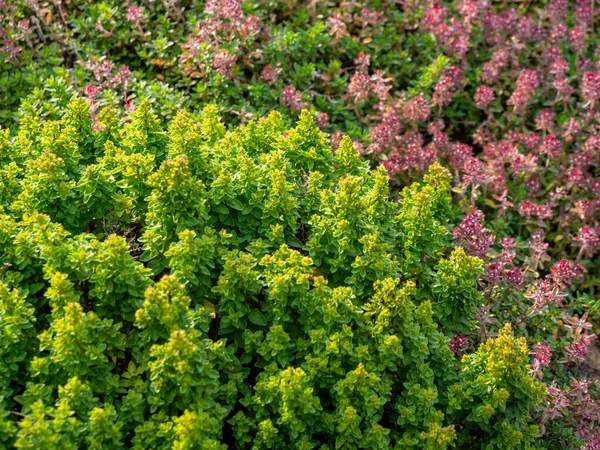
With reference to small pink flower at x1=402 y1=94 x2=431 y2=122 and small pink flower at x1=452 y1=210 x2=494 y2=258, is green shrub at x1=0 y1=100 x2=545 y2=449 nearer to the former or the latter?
small pink flower at x1=452 y1=210 x2=494 y2=258

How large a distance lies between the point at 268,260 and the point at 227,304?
0.24 m

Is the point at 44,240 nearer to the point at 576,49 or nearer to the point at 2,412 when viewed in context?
the point at 2,412

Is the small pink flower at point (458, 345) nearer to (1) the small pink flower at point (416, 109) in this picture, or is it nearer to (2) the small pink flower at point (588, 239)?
(2) the small pink flower at point (588, 239)

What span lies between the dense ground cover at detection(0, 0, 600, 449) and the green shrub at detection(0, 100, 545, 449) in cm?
1

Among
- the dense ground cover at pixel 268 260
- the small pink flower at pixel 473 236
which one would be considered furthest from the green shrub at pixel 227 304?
the small pink flower at pixel 473 236

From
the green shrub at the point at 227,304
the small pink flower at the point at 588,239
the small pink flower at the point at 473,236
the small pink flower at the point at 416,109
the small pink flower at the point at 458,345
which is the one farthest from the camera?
the small pink flower at the point at 416,109

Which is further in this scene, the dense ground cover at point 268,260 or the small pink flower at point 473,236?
the small pink flower at point 473,236

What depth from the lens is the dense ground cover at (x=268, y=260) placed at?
9.46 ft

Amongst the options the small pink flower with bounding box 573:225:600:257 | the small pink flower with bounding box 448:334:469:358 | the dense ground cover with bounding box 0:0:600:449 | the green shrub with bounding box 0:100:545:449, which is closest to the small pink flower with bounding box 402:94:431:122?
the dense ground cover with bounding box 0:0:600:449

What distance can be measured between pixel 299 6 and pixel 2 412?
385 cm

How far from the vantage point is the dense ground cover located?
288cm

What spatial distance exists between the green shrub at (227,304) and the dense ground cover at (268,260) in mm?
11

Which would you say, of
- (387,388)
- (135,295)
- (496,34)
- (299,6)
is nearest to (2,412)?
(135,295)

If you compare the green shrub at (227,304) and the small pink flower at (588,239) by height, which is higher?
the green shrub at (227,304)
